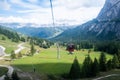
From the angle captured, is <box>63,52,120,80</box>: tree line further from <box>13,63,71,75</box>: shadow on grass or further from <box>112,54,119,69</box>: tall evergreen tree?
<box>13,63,71,75</box>: shadow on grass

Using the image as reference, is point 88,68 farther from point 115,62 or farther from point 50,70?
point 115,62

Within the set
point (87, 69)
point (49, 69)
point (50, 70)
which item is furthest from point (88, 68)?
point (49, 69)

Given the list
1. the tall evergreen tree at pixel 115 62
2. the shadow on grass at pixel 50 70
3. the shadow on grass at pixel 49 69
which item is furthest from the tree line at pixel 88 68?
the shadow on grass at pixel 49 69

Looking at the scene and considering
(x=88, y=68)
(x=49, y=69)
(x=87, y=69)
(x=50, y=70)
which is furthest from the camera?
(x=49, y=69)

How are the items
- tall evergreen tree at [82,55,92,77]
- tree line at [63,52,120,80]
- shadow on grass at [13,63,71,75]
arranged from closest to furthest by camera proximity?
1. tree line at [63,52,120,80]
2. tall evergreen tree at [82,55,92,77]
3. shadow on grass at [13,63,71,75]

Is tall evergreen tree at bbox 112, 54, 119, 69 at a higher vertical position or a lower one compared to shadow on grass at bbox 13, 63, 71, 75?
higher

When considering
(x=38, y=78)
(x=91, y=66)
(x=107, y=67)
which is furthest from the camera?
(x=107, y=67)

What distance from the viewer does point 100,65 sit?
15912 centimetres

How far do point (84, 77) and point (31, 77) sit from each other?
31.3 metres

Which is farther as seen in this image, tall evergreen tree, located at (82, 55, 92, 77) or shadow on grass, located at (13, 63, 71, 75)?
shadow on grass, located at (13, 63, 71, 75)

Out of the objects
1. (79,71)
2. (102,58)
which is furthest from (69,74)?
(102,58)

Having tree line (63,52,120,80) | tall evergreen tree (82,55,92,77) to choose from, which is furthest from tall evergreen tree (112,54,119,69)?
tall evergreen tree (82,55,92,77)

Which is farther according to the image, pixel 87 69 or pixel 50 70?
pixel 50 70

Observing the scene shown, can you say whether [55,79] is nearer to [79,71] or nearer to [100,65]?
[79,71]
